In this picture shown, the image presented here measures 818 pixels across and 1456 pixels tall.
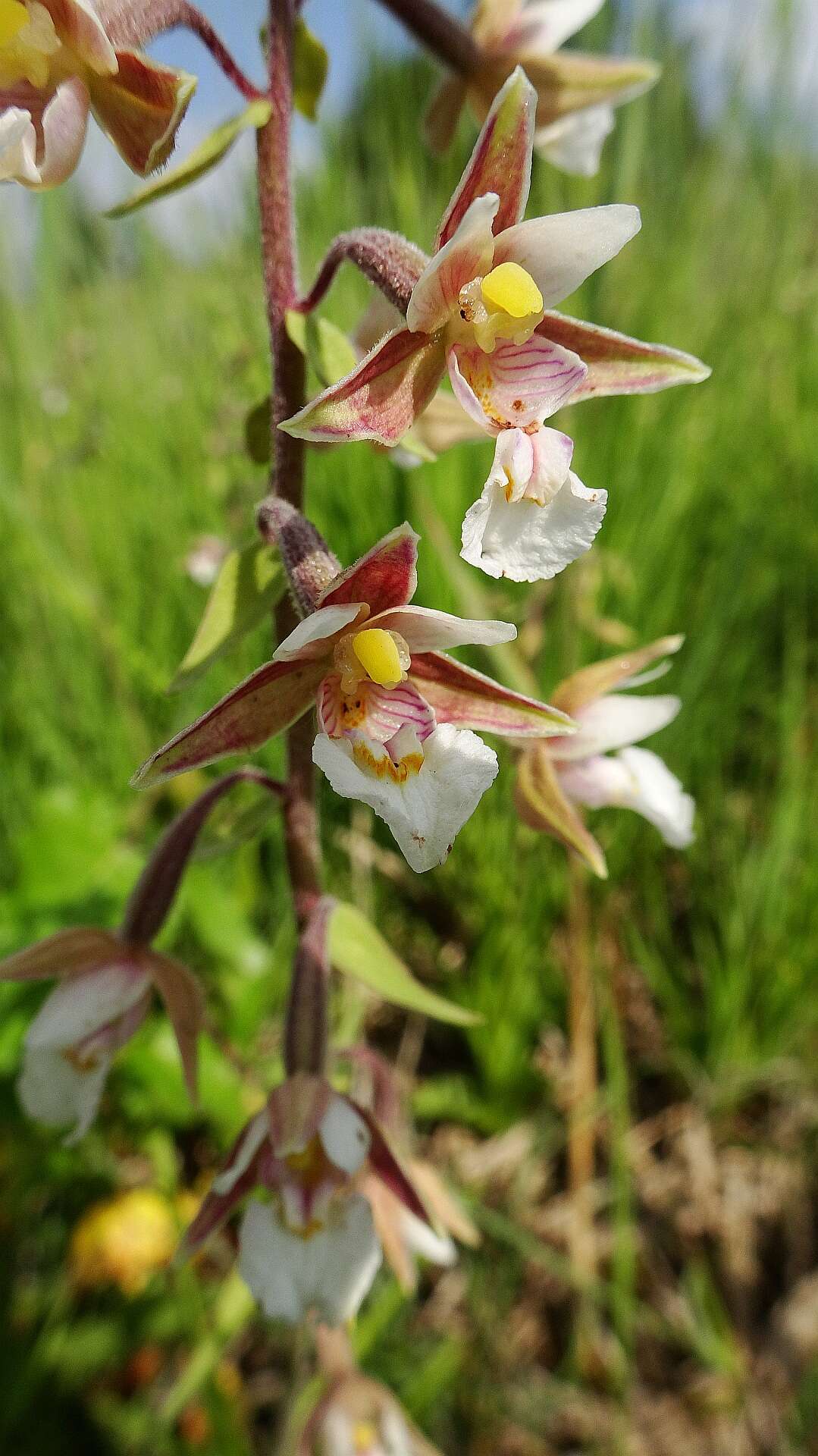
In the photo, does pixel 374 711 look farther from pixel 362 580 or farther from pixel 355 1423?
pixel 355 1423

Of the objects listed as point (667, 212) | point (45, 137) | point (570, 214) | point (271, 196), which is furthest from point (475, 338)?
point (667, 212)

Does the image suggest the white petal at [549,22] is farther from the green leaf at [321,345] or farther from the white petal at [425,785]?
the white petal at [425,785]

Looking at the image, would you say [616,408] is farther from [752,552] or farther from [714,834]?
[714,834]

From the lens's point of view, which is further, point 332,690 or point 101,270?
point 101,270

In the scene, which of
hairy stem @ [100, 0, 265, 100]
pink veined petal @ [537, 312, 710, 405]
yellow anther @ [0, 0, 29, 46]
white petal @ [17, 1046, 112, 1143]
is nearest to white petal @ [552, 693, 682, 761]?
pink veined petal @ [537, 312, 710, 405]

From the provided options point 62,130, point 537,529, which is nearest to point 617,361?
point 537,529
